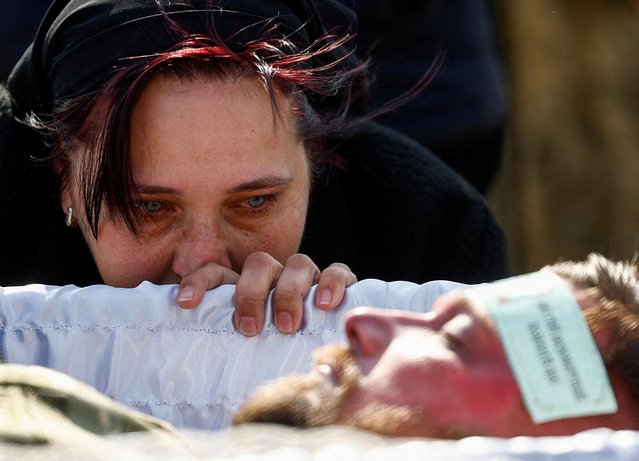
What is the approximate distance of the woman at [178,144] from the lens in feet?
4.02

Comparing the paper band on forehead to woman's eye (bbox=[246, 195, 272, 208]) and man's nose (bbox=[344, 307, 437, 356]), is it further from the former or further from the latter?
woman's eye (bbox=[246, 195, 272, 208])

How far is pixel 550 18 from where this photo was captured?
2770mm

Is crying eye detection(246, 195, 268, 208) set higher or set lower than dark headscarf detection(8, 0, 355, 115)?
lower

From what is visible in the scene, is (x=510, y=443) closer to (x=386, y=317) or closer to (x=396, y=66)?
(x=386, y=317)

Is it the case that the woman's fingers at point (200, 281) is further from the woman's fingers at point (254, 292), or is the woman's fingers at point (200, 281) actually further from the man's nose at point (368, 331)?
the man's nose at point (368, 331)

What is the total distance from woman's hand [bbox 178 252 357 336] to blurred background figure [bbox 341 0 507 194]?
82cm

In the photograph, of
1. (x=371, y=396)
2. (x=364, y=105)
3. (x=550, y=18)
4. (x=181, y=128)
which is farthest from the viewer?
(x=550, y=18)

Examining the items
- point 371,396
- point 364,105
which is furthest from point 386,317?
point 364,105

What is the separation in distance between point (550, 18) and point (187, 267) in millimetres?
1814

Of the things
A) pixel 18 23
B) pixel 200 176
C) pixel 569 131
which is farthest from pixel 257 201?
pixel 569 131

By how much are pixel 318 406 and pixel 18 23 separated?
119cm

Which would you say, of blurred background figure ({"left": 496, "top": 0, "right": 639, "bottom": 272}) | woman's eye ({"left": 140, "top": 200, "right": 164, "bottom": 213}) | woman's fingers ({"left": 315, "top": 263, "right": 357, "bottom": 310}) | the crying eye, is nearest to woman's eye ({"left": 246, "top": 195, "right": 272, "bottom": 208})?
the crying eye

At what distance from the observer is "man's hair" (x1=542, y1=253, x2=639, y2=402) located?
86 centimetres

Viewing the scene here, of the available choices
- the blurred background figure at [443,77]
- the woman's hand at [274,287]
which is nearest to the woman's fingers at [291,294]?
the woman's hand at [274,287]
